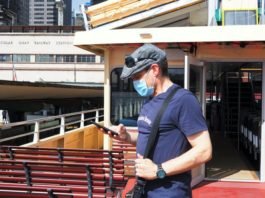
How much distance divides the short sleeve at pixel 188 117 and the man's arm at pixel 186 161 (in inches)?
1.4

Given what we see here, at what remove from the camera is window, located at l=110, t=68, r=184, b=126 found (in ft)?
25.4

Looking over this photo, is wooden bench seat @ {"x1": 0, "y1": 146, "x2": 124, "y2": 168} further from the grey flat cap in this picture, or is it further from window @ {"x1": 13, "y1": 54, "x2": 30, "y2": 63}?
window @ {"x1": 13, "y1": 54, "x2": 30, "y2": 63}

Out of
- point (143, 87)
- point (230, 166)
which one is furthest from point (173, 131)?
point (230, 166)

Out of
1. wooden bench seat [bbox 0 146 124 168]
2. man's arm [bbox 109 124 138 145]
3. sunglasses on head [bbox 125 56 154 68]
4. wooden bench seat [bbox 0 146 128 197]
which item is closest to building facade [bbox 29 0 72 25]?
wooden bench seat [bbox 0 146 124 168]

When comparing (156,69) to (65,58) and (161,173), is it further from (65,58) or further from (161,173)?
(65,58)

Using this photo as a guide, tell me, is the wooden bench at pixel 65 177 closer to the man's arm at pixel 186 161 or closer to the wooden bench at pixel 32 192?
the wooden bench at pixel 32 192

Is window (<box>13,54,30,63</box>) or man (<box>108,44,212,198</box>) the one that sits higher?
window (<box>13,54,30,63</box>)

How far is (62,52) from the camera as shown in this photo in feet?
227

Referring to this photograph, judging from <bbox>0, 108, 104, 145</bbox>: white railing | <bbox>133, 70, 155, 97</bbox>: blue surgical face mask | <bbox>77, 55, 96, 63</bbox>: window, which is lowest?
<bbox>0, 108, 104, 145</bbox>: white railing

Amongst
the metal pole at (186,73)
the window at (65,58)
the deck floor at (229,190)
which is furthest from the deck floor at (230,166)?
the window at (65,58)

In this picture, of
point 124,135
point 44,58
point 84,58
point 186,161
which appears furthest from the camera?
point 44,58

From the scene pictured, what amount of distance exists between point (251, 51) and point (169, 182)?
17.0 feet

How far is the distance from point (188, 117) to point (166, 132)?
154 mm

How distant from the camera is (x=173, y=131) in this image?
2.58 m
